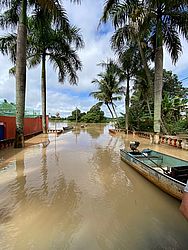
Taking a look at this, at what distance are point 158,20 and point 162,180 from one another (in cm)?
1176

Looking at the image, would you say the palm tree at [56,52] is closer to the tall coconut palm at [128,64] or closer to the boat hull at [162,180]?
the tall coconut palm at [128,64]

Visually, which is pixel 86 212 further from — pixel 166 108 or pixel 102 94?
pixel 102 94

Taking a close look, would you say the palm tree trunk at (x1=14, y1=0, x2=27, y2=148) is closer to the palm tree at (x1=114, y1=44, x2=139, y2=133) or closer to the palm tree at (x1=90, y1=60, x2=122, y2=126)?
the palm tree at (x1=114, y1=44, x2=139, y2=133)

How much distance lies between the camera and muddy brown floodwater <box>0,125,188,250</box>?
3.33 metres

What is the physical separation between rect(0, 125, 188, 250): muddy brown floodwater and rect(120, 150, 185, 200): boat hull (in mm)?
171

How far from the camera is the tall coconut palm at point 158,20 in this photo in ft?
41.5

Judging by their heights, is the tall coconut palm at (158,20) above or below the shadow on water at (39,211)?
above

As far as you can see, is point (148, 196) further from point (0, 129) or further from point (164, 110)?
point (164, 110)

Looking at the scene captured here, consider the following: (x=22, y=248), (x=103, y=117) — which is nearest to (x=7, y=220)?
(x=22, y=248)

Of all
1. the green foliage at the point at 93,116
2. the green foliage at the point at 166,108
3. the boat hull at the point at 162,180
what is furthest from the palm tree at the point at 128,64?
the green foliage at the point at 93,116

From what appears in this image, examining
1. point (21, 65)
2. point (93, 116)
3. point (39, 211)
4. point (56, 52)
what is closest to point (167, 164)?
point (39, 211)

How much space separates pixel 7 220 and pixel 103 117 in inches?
2444

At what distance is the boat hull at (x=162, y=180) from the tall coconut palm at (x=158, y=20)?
27.1ft

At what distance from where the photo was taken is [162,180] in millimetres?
5230
